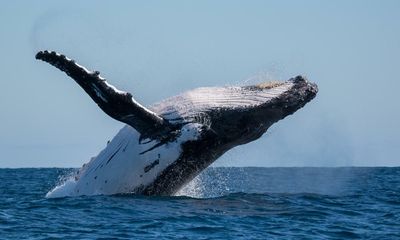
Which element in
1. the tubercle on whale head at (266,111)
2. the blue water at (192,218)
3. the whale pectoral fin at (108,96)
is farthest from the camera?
the tubercle on whale head at (266,111)

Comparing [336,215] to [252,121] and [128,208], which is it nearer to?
[252,121]

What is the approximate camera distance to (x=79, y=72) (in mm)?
10961

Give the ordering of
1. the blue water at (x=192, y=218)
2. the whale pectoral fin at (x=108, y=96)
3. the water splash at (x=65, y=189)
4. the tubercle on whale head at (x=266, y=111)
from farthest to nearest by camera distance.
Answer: the water splash at (x=65, y=189), the tubercle on whale head at (x=266, y=111), the whale pectoral fin at (x=108, y=96), the blue water at (x=192, y=218)

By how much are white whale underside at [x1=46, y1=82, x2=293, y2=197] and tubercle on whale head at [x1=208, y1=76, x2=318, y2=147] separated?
0.12ft

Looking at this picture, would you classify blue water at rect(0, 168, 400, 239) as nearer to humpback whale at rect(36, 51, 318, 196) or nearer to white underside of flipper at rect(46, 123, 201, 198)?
white underside of flipper at rect(46, 123, 201, 198)

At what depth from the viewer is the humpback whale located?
11875 millimetres

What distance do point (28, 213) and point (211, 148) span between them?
9.05 ft

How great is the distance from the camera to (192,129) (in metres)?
11.9

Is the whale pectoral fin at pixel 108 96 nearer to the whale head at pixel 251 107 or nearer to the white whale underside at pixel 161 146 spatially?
the white whale underside at pixel 161 146

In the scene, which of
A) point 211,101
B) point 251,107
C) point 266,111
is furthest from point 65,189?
point 266,111

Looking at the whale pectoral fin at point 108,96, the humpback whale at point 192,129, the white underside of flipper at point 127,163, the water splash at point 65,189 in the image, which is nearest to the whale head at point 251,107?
the humpback whale at point 192,129

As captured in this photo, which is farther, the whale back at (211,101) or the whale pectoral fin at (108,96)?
the whale back at (211,101)

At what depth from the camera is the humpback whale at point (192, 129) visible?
11875 millimetres

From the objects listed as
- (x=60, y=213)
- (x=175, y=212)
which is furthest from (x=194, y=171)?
(x=60, y=213)
